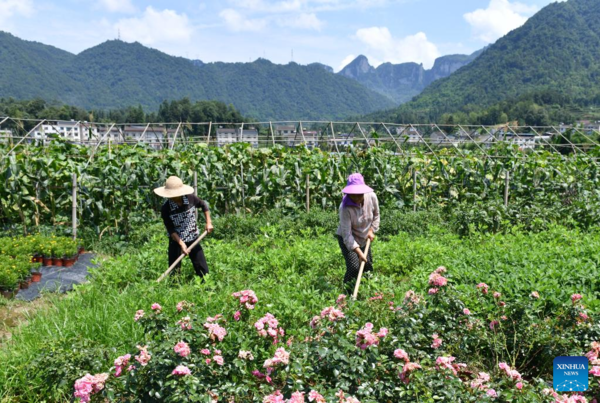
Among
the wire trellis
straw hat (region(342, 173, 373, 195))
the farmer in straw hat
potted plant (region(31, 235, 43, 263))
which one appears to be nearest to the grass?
the farmer in straw hat

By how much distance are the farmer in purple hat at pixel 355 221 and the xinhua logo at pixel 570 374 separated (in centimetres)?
197

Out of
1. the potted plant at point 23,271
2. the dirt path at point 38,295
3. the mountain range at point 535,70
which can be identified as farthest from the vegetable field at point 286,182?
the mountain range at point 535,70

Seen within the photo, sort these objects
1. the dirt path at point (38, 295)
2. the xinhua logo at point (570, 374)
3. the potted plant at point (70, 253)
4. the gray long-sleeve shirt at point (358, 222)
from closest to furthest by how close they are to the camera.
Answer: the xinhua logo at point (570, 374), the gray long-sleeve shirt at point (358, 222), the dirt path at point (38, 295), the potted plant at point (70, 253)

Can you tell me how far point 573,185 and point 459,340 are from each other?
9.09 m

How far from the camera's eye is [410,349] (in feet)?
9.52

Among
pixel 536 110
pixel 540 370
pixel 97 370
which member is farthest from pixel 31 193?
pixel 536 110

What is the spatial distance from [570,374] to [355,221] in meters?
2.43

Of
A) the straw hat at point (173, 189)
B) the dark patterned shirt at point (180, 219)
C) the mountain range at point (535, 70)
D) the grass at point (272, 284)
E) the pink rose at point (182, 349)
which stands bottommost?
the grass at point (272, 284)

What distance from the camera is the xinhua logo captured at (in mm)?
2846

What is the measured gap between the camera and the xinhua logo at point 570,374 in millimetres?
2846

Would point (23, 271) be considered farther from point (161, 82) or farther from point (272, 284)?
point (161, 82)

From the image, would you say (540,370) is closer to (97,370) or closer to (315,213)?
(97,370)

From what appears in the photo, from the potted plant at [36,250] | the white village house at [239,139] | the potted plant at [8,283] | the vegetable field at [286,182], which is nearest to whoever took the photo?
the potted plant at [8,283]

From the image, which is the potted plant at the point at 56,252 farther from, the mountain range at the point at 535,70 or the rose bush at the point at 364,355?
the mountain range at the point at 535,70
